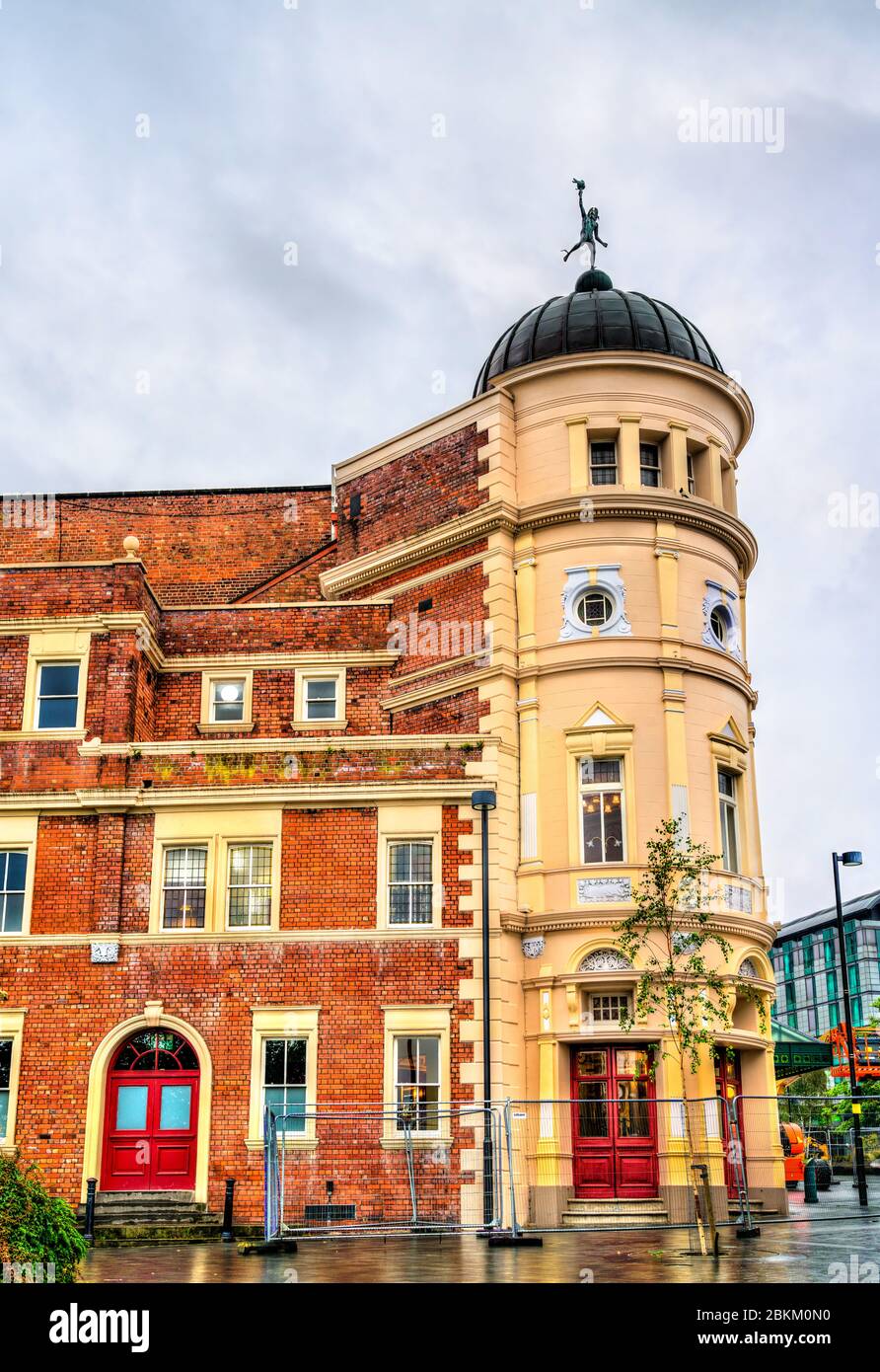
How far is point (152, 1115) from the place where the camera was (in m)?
27.1

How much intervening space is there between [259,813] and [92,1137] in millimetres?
6657

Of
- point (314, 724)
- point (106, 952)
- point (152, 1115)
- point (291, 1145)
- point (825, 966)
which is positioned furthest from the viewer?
point (825, 966)

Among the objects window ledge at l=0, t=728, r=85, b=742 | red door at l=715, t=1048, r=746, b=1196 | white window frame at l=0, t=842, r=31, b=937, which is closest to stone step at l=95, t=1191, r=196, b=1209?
white window frame at l=0, t=842, r=31, b=937

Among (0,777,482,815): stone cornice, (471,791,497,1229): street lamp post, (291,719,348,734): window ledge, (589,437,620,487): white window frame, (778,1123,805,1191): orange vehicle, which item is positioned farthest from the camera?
(778,1123,805,1191): orange vehicle

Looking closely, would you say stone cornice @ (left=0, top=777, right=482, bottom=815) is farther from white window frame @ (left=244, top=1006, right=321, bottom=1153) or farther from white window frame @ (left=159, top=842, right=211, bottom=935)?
white window frame @ (left=244, top=1006, right=321, bottom=1153)

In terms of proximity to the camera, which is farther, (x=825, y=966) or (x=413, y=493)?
(x=825, y=966)

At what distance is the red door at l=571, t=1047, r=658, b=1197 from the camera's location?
2664cm

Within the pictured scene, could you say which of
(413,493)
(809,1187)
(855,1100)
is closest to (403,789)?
(413,493)

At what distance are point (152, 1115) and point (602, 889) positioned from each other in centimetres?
942

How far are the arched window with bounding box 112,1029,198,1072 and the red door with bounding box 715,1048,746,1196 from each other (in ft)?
32.3

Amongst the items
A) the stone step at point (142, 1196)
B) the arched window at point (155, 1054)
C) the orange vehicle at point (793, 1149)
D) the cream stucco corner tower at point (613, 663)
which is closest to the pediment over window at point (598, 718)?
the cream stucco corner tower at point (613, 663)

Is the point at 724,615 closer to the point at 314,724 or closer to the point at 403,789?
the point at 403,789

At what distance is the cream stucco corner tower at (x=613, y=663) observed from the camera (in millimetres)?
27812
